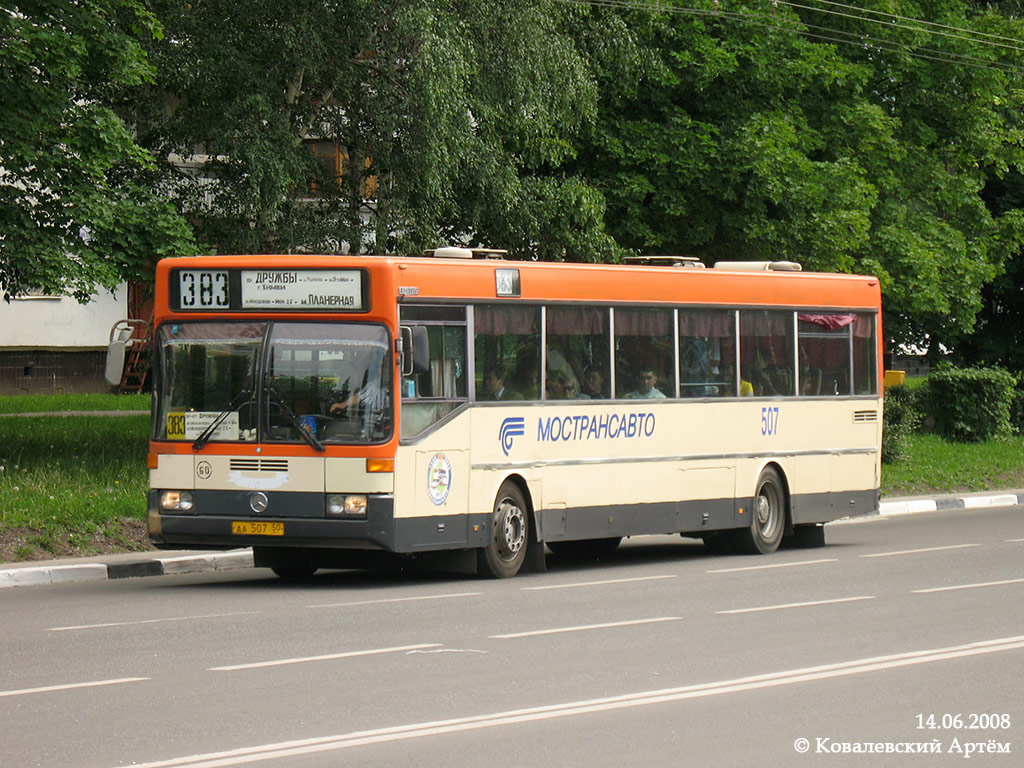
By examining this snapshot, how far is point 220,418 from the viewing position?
1500cm

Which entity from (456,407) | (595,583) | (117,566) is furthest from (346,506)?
(117,566)

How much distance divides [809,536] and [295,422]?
8.23 m

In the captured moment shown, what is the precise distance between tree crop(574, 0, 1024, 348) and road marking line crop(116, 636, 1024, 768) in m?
20.7

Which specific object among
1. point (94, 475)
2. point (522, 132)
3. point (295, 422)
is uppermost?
point (522, 132)

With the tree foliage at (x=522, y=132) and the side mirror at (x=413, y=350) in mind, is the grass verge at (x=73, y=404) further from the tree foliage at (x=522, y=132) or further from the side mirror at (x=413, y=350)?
the side mirror at (x=413, y=350)

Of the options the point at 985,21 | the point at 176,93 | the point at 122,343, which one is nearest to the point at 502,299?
the point at 122,343

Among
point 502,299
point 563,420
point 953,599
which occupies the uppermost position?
point 502,299

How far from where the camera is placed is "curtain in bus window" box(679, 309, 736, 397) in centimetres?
1827

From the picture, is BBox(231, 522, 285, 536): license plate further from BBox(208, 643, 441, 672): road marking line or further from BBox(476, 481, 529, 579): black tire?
BBox(208, 643, 441, 672): road marking line

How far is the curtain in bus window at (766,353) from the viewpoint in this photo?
1908 centimetres

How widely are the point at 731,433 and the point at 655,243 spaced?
44.5 ft

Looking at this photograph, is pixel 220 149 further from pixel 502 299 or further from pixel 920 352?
pixel 920 352

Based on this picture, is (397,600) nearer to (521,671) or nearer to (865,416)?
(521,671)

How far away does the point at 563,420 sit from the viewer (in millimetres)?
16719
